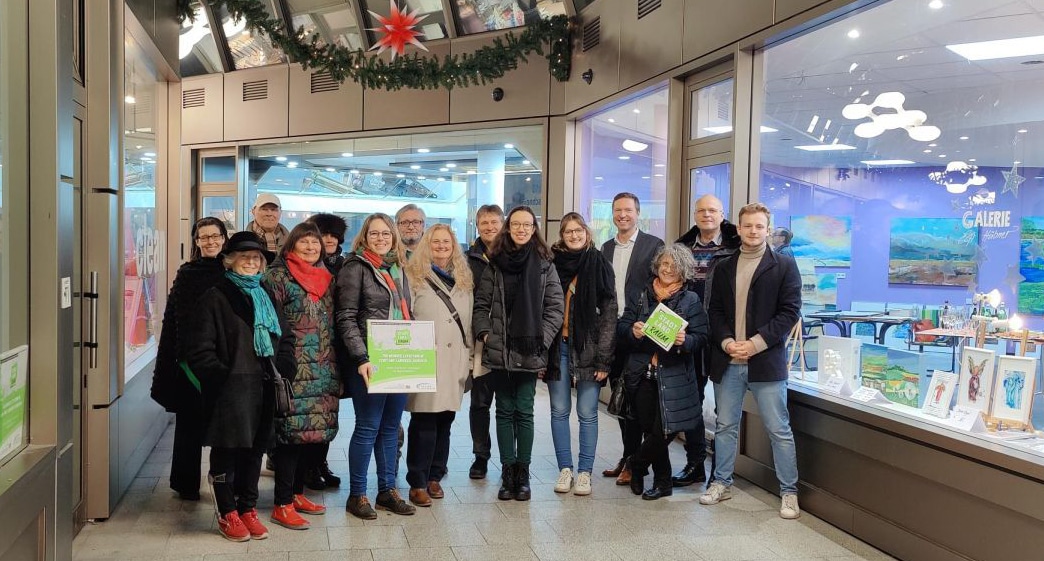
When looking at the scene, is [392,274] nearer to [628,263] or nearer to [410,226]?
[410,226]

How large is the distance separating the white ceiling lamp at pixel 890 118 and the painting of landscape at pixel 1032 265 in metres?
0.72

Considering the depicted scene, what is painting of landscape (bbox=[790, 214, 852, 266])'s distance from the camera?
4.61 meters

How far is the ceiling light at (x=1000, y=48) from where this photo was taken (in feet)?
12.0

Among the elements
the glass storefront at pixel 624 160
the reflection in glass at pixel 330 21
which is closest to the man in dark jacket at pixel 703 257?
the glass storefront at pixel 624 160

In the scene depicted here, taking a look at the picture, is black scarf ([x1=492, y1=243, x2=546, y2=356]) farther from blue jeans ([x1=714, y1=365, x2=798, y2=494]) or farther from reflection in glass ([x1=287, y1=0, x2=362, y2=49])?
reflection in glass ([x1=287, y1=0, x2=362, y2=49])

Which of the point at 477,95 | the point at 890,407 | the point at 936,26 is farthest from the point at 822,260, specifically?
the point at 477,95

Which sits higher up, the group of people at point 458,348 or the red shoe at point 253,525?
the group of people at point 458,348

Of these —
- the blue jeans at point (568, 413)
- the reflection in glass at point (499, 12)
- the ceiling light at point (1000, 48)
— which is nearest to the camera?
the ceiling light at point (1000, 48)

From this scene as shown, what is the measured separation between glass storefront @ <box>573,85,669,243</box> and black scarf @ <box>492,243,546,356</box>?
238 centimetres

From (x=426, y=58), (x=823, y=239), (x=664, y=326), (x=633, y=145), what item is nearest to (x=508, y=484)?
(x=664, y=326)

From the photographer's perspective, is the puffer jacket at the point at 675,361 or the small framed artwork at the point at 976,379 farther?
the puffer jacket at the point at 675,361

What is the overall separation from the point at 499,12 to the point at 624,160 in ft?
7.57

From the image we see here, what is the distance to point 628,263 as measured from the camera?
4.95 m

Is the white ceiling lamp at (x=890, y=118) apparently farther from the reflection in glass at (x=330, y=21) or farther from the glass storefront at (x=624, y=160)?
the reflection in glass at (x=330, y=21)
